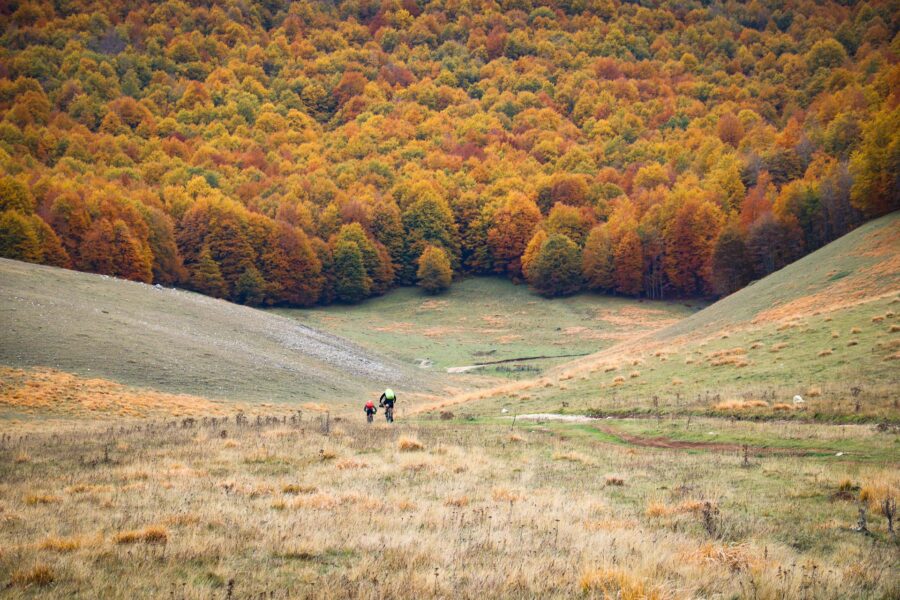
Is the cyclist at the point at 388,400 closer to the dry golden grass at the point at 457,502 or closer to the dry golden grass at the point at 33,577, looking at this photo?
the dry golden grass at the point at 457,502

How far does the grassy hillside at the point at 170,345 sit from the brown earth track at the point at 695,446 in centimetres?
2869

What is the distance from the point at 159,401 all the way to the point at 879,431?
3762cm

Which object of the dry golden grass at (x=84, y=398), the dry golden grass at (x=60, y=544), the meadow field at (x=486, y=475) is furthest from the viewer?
the dry golden grass at (x=84, y=398)

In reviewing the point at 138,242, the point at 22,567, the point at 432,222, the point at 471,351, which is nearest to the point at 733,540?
the point at 22,567

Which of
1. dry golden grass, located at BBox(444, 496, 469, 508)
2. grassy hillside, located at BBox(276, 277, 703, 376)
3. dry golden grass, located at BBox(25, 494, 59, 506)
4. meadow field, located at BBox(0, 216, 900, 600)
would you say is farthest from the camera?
grassy hillside, located at BBox(276, 277, 703, 376)

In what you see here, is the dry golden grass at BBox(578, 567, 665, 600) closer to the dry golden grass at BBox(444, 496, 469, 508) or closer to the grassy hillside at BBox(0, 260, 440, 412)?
the dry golden grass at BBox(444, 496, 469, 508)

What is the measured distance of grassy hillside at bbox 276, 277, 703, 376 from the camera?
79438 mm

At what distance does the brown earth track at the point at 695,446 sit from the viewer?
711 inches

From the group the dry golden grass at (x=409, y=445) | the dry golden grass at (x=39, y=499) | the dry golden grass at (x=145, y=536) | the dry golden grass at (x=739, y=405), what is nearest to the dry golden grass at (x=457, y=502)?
the dry golden grass at (x=145, y=536)

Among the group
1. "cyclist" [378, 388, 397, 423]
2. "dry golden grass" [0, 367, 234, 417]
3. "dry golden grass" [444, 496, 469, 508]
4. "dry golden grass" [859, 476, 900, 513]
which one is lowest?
"dry golden grass" [0, 367, 234, 417]

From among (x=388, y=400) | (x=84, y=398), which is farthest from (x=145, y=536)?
(x=84, y=398)

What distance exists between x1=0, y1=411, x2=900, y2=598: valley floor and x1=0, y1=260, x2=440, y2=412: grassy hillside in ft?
80.7

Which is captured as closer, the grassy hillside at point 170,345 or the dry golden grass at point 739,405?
the dry golden grass at point 739,405

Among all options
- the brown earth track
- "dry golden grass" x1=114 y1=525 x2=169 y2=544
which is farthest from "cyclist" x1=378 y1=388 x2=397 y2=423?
"dry golden grass" x1=114 y1=525 x2=169 y2=544
